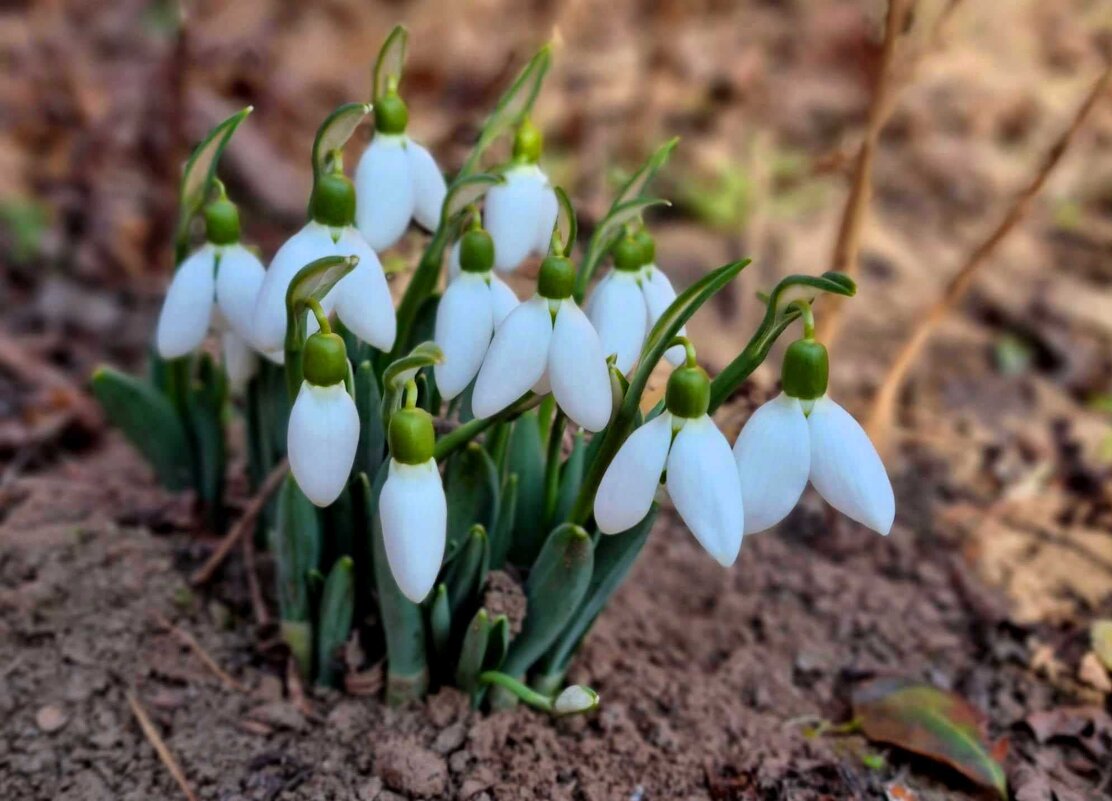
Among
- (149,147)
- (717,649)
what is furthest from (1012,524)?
(149,147)

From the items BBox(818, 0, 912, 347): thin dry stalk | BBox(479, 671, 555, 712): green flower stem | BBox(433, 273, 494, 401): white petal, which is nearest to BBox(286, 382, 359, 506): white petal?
BBox(433, 273, 494, 401): white petal

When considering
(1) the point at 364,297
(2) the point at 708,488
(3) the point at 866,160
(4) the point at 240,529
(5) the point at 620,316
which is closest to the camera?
(2) the point at 708,488

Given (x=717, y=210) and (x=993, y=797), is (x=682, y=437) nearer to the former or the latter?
(x=993, y=797)

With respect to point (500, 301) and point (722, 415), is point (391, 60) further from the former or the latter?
point (722, 415)

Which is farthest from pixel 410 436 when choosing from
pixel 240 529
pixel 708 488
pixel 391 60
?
pixel 240 529

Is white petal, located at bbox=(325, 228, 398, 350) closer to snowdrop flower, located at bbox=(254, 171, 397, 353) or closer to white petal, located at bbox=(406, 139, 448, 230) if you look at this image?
snowdrop flower, located at bbox=(254, 171, 397, 353)

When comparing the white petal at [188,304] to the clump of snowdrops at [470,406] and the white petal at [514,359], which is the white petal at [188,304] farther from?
the white petal at [514,359]

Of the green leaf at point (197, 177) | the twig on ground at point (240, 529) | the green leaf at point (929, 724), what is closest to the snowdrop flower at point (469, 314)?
the green leaf at point (197, 177)

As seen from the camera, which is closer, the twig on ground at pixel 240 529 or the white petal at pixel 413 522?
the white petal at pixel 413 522
